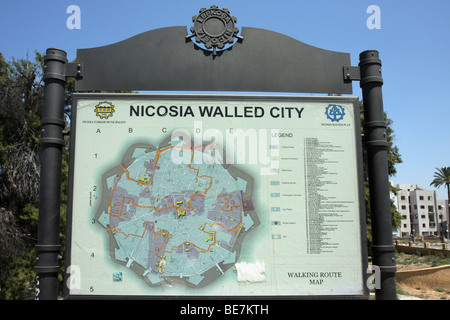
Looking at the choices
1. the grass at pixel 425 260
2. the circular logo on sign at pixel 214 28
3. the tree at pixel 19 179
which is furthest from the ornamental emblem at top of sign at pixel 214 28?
the grass at pixel 425 260

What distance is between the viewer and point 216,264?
14.3 ft

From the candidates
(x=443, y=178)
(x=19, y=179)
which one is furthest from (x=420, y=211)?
(x=19, y=179)

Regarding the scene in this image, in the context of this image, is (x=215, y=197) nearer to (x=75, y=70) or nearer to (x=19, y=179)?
(x=75, y=70)

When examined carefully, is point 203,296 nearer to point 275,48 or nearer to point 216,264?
point 216,264

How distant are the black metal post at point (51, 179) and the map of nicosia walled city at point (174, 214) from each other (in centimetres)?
55

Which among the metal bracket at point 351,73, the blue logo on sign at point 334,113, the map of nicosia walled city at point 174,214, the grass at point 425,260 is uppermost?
the metal bracket at point 351,73

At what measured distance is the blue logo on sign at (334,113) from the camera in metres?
4.71

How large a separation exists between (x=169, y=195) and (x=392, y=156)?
26.1 m

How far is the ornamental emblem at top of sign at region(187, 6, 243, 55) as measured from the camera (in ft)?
15.4

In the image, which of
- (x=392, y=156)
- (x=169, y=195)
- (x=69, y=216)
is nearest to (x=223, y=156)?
(x=169, y=195)

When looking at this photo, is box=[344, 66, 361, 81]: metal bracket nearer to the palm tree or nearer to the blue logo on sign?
the blue logo on sign

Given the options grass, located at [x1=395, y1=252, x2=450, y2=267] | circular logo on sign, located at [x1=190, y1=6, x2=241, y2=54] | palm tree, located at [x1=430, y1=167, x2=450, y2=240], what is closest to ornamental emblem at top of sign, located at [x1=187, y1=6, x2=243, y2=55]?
circular logo on sign, located at [x1=190, y1=6, x2=241, y2=54]

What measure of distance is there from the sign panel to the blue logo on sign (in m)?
0.01

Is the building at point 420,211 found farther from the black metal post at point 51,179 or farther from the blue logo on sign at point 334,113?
the black metal post at point 51,179
